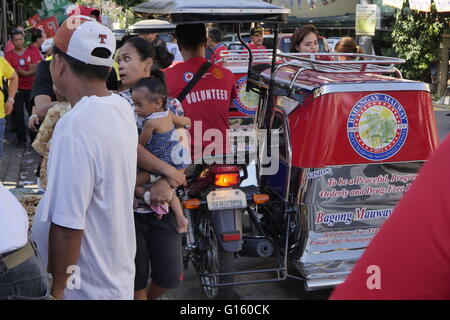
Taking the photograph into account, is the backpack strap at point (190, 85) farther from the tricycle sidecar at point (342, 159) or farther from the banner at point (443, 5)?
the banner at point (443, 5)

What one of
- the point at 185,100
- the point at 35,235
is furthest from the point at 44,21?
the point at 35,235

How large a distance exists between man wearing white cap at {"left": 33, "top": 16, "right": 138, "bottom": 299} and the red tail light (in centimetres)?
188

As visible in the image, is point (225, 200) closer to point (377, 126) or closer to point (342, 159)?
point (342, 159)

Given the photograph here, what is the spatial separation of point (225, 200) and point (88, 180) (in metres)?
2.20

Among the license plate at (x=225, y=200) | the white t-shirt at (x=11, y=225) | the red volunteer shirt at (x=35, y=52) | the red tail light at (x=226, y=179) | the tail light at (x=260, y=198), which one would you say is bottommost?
the tail light at (x=260, y=198)

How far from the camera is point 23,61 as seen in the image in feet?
36.0

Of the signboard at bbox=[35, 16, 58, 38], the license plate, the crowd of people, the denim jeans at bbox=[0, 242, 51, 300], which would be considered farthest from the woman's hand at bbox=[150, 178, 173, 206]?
the signboard at bbox=[35, 16, 58, 38]

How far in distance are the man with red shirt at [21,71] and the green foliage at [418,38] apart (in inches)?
472

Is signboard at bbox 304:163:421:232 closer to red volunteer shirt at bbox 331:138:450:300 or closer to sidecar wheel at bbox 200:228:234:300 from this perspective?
sidecar wheel at bbox 200:228:234:300

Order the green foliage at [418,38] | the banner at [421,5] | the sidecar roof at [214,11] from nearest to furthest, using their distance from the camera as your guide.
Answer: the sidecar roof at [214,11] < the banner at [421,5] < the green foliage at [418,38]

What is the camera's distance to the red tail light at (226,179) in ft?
14.7

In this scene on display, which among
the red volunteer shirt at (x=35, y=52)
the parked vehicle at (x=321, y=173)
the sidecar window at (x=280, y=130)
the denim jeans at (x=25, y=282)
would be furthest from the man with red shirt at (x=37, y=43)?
the denim jeans at (x=25, y=282)

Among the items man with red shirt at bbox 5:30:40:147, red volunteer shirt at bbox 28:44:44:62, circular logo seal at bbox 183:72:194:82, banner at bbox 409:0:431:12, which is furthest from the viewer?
banner at bbox 409:0:431:12

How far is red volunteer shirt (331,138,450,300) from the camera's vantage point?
38.4 inches
